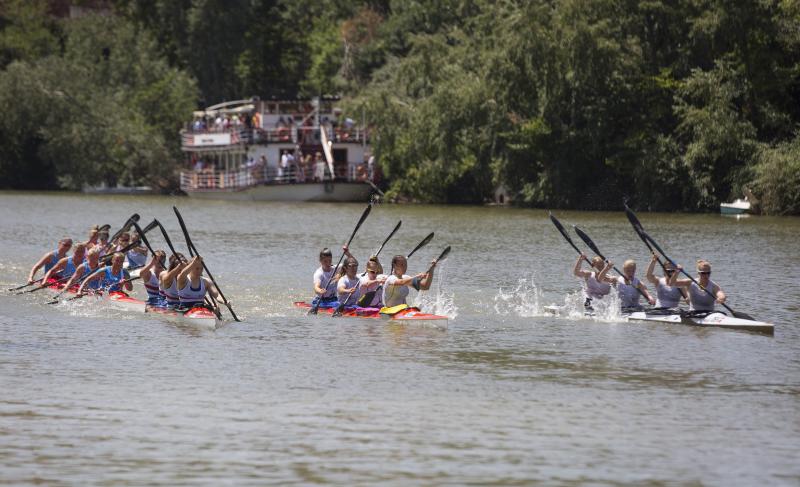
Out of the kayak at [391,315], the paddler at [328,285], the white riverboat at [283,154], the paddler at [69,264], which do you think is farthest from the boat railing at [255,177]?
the kayak at [391,315]

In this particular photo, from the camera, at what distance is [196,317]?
2534 centimetres

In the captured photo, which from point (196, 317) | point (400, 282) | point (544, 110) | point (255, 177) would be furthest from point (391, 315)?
point (255, 177)

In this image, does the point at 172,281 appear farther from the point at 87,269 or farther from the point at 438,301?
the point at 438,301

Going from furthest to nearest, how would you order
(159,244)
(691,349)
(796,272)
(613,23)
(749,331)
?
(613,23), (159,244), (796,272), (749,331), (691,349)

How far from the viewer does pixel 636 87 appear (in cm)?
6188

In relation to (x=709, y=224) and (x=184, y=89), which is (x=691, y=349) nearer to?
(x=709, y=224)

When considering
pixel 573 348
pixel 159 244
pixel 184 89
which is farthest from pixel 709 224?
pixel 184 89

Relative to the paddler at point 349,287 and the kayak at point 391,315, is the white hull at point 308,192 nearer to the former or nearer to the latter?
the kayak at point 391,315

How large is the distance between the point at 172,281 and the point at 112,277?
387cm

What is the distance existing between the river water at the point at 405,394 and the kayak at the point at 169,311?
31 cm

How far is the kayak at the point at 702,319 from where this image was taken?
24766mm

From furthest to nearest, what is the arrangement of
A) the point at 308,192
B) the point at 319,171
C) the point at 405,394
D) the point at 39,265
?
the point at 319,171 → the point at 308,192 → the point at 39,265 → the point at 405,394

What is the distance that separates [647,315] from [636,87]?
121ft

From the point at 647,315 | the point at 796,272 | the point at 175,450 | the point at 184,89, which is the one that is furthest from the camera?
the point at 184,89
